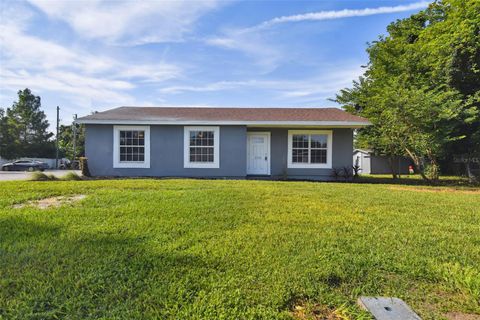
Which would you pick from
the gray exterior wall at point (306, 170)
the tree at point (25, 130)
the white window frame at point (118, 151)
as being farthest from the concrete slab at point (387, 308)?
the tree at point (25, 130)

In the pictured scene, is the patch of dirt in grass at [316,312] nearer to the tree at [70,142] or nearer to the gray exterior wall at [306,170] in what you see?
the gray exterior wall at [306,170]

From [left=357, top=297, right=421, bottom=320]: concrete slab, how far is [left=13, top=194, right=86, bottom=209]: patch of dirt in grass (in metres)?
6.17

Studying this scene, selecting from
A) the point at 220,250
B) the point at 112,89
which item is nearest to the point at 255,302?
the point at 220,250

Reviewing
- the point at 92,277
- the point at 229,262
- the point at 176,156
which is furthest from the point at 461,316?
the point at 176,156

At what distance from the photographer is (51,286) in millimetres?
2697

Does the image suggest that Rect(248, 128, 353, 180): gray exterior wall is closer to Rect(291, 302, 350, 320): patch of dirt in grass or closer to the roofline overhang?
the roofline overhang

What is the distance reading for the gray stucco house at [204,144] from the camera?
1348 cm

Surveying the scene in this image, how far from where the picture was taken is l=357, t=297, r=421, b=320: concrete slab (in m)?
2.28

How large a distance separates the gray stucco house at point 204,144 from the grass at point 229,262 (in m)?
7.89

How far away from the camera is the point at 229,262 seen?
3.22 meters

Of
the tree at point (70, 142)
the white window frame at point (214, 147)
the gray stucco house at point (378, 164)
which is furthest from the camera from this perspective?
the tree at point (70, 142)

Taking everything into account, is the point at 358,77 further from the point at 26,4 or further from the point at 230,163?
the point at 26,4

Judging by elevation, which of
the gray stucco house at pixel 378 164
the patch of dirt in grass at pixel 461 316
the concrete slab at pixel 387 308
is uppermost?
the gray stucco house at pixel 378 164

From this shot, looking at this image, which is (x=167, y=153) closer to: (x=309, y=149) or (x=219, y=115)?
(x=219, y=115)
